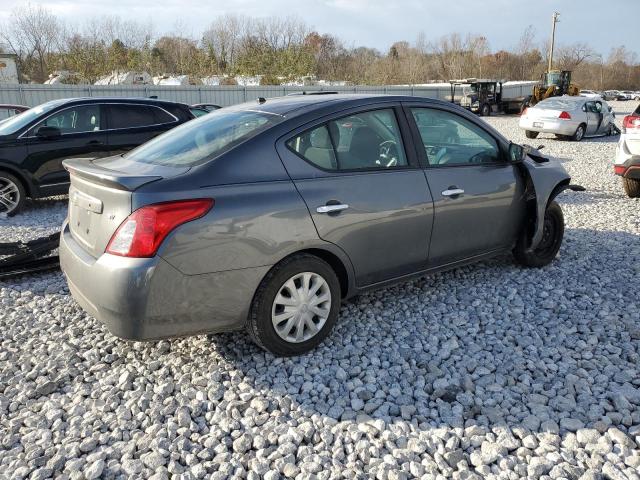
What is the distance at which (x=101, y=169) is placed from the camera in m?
3.38

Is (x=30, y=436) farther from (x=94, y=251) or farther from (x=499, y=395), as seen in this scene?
(x=499, y=395)

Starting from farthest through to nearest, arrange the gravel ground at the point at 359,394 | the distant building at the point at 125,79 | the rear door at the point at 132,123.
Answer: the distant building at the point at 125,79 → the rear door at the point at 132,123 → the gravel ground at the point at 359,394

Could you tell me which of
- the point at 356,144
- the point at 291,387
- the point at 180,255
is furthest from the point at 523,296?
the point at 180,255

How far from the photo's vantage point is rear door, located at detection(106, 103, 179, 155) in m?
8.27

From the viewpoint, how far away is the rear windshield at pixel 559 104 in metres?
18.0

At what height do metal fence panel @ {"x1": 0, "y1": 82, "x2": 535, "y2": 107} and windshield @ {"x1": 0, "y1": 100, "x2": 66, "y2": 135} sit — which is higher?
metal fence panel @ {"x1": 0, "y1": 82, "x2": 535, "y2": 107}

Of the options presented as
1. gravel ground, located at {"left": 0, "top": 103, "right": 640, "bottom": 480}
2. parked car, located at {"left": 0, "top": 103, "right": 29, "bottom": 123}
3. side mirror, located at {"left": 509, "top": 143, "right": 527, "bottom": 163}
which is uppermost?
parked car, located at {"left": 0, "top": 103, "right": 29, "bottom": 123}

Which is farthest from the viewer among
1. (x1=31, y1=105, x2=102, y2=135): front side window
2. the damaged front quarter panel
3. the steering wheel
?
(x1=31, y1=105, x2=102, y2=135): front side window

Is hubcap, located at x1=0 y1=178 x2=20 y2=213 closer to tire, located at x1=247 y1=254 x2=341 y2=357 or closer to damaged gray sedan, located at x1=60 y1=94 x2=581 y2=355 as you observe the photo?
damaged gray sedan, located at x1=60 y1=94 x2=581 y2=355

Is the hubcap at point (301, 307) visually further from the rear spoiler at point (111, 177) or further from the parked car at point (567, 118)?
the parked car at point (567, 118)

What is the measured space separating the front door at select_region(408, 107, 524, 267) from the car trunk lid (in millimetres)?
1986

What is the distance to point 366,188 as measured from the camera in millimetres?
3633

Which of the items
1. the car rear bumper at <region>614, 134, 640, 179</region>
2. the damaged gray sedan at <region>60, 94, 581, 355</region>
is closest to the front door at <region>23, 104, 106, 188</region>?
the damaged gray sedan at <region>60, 94, 581, 355</region>

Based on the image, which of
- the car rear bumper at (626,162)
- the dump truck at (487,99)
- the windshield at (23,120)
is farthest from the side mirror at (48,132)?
the dump truck at (487,99)
